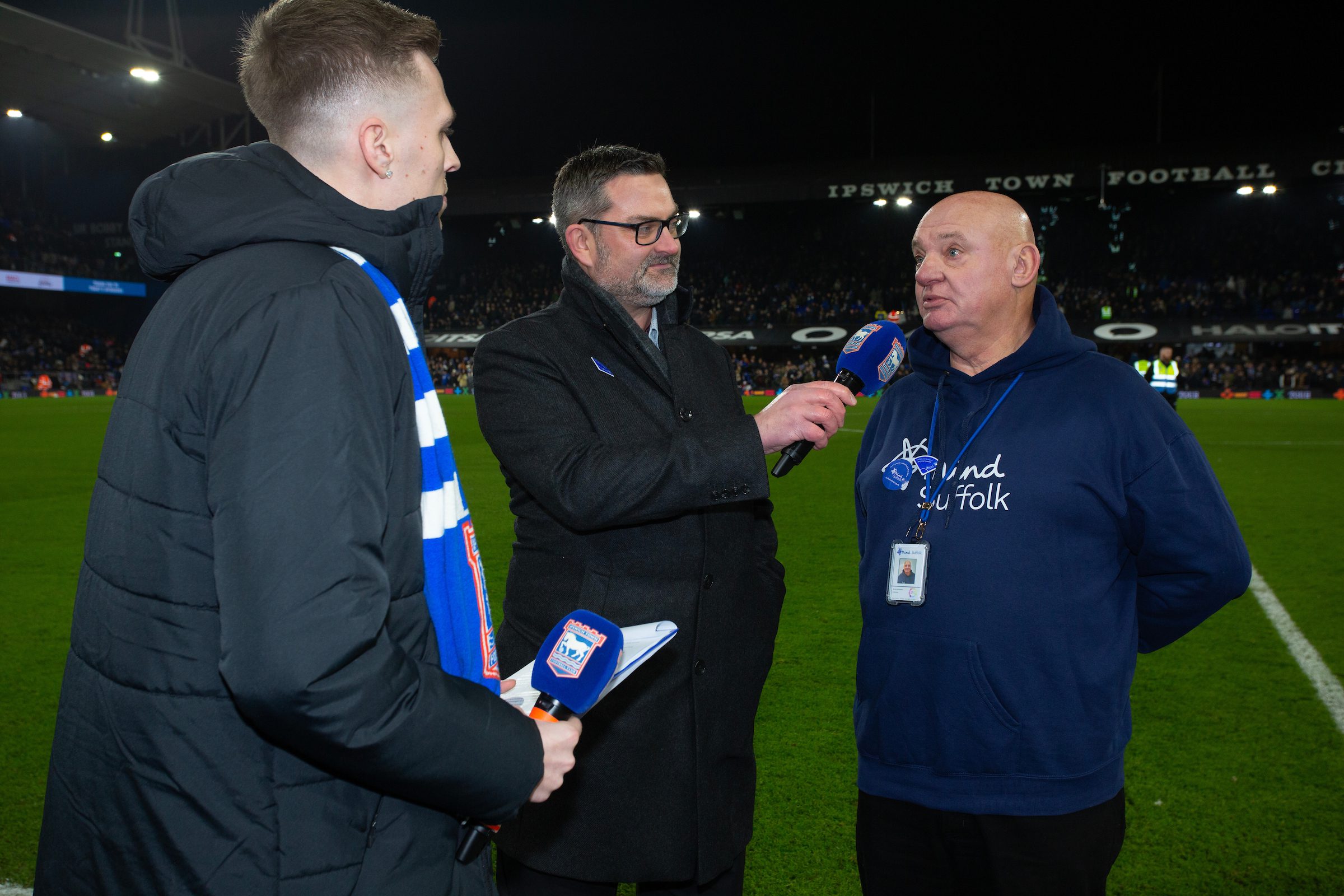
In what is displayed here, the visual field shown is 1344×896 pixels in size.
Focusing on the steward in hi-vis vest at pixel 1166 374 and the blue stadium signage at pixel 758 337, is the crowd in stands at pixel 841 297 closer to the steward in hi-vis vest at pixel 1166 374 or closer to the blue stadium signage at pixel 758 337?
the blue stadium signage at pixel 758 337

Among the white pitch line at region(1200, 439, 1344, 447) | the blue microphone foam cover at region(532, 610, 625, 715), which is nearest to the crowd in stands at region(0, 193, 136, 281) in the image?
the white pitch line at region(1200, 439, 1344, 447)

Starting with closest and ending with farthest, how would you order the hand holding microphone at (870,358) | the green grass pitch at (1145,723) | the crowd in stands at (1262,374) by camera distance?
the hand holding microphone at (870,358), the green grass pitch at (1145,723), the crowd in stands at (1262,374)

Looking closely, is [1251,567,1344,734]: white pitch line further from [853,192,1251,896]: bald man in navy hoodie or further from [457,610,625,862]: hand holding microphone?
[457,610,625,862]: hand holding microphone

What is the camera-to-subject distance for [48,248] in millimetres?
39344

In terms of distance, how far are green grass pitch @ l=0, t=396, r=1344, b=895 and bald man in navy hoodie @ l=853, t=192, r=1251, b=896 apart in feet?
3.19

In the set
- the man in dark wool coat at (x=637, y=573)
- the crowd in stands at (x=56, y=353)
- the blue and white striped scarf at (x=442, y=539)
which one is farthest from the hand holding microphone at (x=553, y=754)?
the crowd in stands at (x=56, y=353)

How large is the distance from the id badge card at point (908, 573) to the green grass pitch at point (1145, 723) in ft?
4.17

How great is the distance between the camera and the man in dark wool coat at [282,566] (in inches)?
41.9

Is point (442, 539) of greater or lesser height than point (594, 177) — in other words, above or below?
below

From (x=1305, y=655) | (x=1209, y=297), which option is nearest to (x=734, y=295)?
(x=1209, y=297)

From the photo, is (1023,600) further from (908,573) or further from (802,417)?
(802,417)

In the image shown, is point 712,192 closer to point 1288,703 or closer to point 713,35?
point 713,35

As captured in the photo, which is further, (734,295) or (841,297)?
(734,295)

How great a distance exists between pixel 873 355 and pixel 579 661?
4.94 ft
